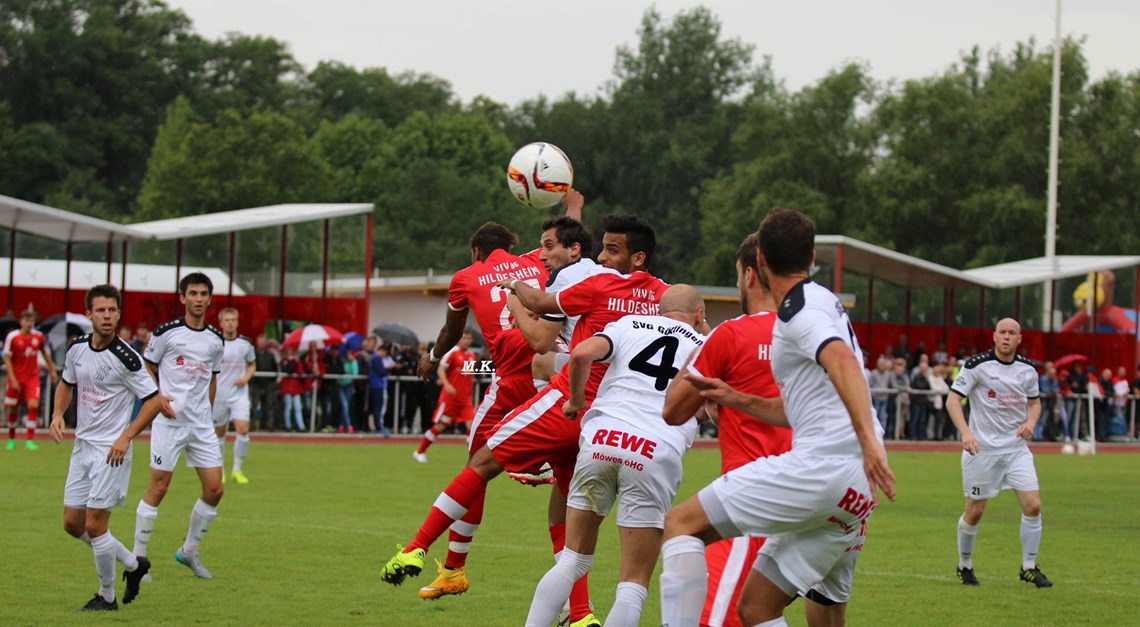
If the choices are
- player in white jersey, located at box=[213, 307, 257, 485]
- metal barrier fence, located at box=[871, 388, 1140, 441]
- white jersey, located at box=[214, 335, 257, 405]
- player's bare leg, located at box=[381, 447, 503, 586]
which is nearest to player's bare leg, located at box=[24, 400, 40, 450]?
player in white jersey, located at box=[213, 307, 257, 485]

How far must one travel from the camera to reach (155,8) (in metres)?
81.9

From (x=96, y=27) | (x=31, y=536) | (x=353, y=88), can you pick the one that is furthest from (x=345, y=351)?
(x=353, y=88)

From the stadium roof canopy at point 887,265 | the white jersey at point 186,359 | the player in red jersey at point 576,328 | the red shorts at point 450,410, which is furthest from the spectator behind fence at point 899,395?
the player in red jersey at point 576,328

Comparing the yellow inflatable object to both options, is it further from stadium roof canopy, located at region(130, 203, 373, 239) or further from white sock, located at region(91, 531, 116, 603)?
white sock, located at region(91, 531, 116, 603)

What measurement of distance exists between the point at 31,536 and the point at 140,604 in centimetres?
409

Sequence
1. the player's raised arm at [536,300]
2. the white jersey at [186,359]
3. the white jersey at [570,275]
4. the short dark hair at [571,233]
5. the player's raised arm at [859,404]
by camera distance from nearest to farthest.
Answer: the player's raised arm at [859,404]
the player's raised arm at [536,300]
the white jersey at [570,275]
the short dark hair at [571,233]
the white jersey at [186,359]

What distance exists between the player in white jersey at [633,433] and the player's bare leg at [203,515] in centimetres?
458

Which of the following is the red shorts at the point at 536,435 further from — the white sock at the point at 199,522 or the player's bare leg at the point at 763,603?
the white sock at the point at 199,522

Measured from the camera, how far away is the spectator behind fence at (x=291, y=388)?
29.5 m

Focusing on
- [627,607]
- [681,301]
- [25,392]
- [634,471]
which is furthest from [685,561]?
[25,392]

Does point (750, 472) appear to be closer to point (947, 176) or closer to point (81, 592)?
point (81, 592)

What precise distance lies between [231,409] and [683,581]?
1402 cm

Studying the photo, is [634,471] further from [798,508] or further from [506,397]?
[506,397]

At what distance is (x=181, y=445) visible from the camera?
38.9 ft
